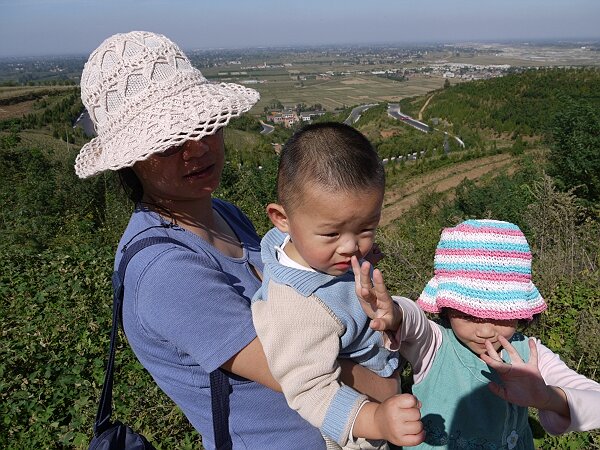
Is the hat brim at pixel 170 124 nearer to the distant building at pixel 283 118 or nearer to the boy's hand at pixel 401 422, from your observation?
the boy's hand at pixel 401 422

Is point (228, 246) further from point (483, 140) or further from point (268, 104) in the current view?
point (268, 104)

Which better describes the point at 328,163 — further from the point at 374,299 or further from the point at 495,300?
the point at 495,300

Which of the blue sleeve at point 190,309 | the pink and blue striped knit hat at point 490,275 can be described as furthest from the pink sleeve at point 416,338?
the blue sleeve at point 190,309

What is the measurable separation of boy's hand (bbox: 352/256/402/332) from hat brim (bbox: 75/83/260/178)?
2.20 feet

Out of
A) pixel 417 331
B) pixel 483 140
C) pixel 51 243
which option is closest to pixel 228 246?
pixel 417 331

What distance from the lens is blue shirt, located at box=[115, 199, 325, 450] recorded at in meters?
1.29

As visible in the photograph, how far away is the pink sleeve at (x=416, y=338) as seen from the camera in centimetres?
154

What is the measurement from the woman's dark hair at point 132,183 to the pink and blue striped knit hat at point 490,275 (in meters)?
1.15

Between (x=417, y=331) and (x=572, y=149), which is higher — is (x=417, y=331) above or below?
above

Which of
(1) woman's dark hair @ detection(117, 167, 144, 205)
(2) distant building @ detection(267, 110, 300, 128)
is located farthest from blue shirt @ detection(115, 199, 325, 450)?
(2) distant building @ detection(267, 110, 300, 128)

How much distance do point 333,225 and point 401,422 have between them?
556 millimetres

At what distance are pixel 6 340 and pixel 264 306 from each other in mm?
4115

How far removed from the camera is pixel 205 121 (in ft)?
5.13

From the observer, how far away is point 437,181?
105 feet
